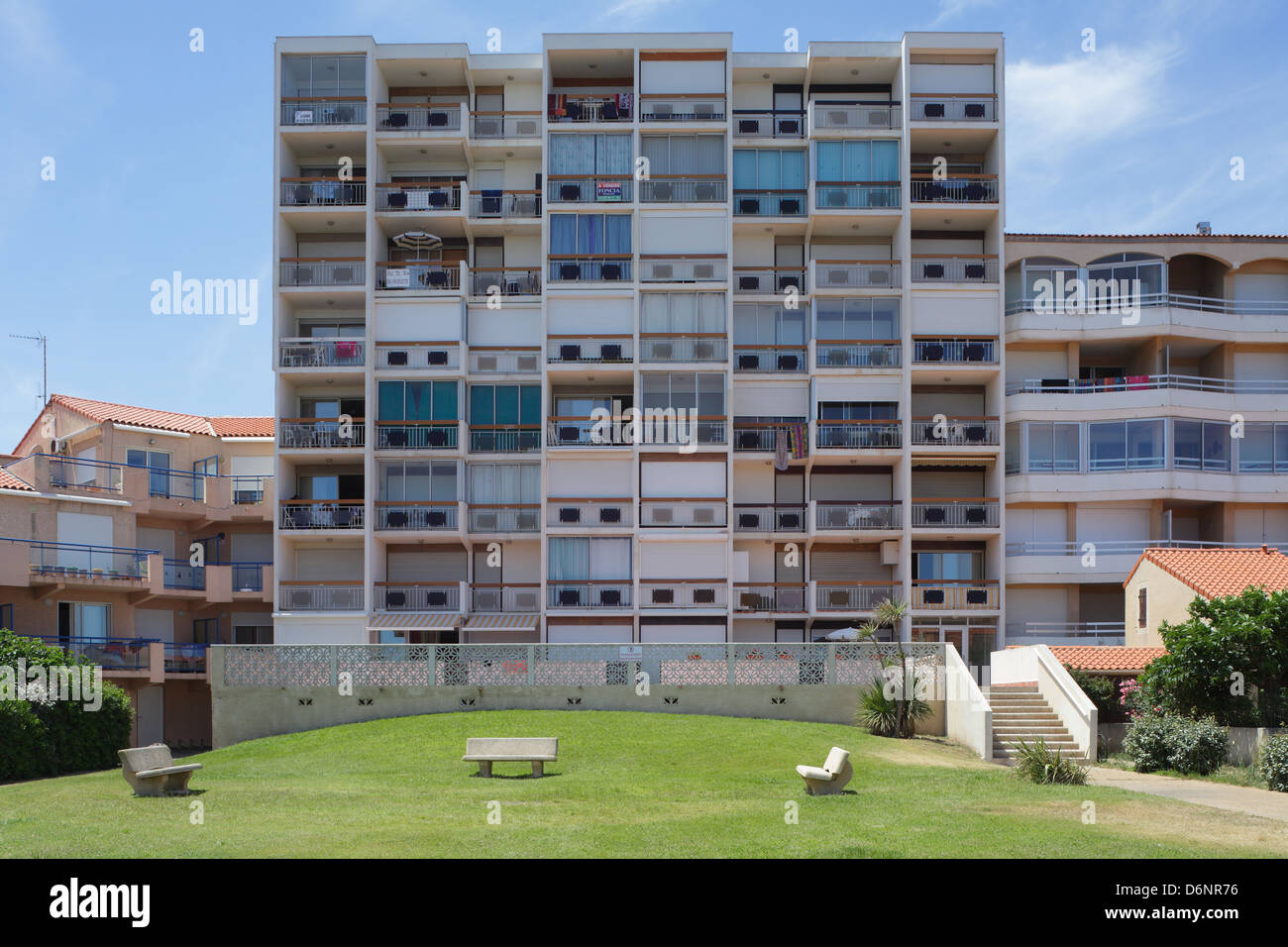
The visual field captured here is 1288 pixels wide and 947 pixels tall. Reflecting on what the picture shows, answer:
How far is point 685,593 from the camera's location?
4994cm

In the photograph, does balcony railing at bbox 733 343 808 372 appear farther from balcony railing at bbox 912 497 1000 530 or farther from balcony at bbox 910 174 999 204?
balcony at bbox 910 174 999 204

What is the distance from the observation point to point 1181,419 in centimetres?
5003

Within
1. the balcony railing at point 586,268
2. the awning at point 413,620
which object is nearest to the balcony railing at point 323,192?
the balcony railing at point 586,268

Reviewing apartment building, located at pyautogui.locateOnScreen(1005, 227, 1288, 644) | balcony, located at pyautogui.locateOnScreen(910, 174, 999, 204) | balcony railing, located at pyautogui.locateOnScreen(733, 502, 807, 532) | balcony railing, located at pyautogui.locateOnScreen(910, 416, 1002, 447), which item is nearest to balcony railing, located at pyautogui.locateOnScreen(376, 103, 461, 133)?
balcony, located at pyautogui.locateOnScreen(910, 174, 999, 204)

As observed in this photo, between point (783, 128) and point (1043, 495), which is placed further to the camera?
point (783, 128)

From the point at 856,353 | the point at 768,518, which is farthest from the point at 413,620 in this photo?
the point at 856,353

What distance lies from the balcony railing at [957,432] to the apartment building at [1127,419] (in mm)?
923

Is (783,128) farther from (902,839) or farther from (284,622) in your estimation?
(902,839)

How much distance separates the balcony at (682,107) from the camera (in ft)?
A: 172

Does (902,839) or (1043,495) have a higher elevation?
(1043,495)

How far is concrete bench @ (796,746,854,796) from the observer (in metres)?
22.3

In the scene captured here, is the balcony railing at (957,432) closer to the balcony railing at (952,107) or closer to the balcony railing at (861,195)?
the balcony railing at (861,195)

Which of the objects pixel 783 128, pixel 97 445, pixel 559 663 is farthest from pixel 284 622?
pixel 783 128

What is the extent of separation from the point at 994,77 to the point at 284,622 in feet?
114
